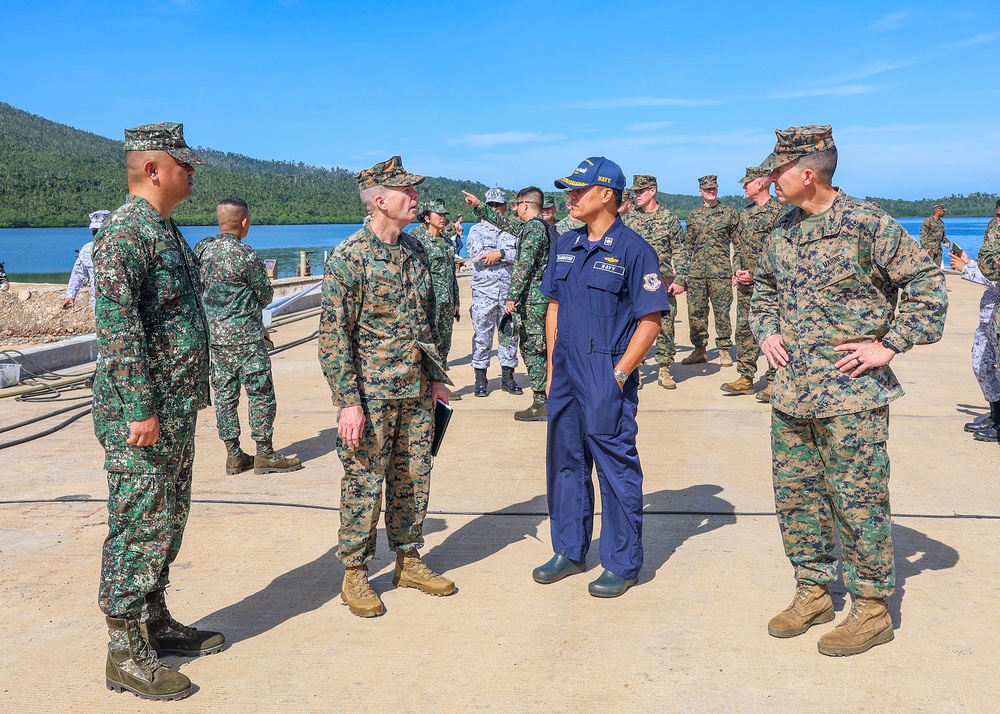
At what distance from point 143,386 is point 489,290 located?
5876mm

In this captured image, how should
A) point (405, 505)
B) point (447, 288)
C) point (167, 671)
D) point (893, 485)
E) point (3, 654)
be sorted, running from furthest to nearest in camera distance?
point (447, 288) < point (893, 485) < point (405, 505) < point (3, 654) < point (167, 671)

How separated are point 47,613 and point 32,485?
2227 mm

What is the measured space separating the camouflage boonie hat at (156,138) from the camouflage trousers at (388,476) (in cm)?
137

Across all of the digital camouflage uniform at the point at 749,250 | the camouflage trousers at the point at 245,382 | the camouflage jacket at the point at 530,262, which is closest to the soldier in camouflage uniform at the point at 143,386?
the camouflage trousers at the point at 245,382

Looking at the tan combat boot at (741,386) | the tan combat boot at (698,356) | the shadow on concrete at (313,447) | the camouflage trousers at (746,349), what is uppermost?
the camouflage trousers at (746,349)

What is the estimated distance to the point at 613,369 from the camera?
3936mm

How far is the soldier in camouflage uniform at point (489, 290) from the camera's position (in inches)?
341

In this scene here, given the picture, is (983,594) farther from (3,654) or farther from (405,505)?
(3,654)

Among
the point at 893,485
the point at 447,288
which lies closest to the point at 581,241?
→ the point at 893,485

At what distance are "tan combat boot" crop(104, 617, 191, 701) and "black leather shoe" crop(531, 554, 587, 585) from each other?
1688 millimetres

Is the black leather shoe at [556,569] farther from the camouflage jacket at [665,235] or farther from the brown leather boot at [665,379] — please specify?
the camouflage jacket at [665,235]

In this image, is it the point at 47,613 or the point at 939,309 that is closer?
the point at 939,309

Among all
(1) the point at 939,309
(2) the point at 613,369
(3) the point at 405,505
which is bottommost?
(3) the point at 405,505

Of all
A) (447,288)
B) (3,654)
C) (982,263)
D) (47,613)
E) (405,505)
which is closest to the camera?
(3,654)
